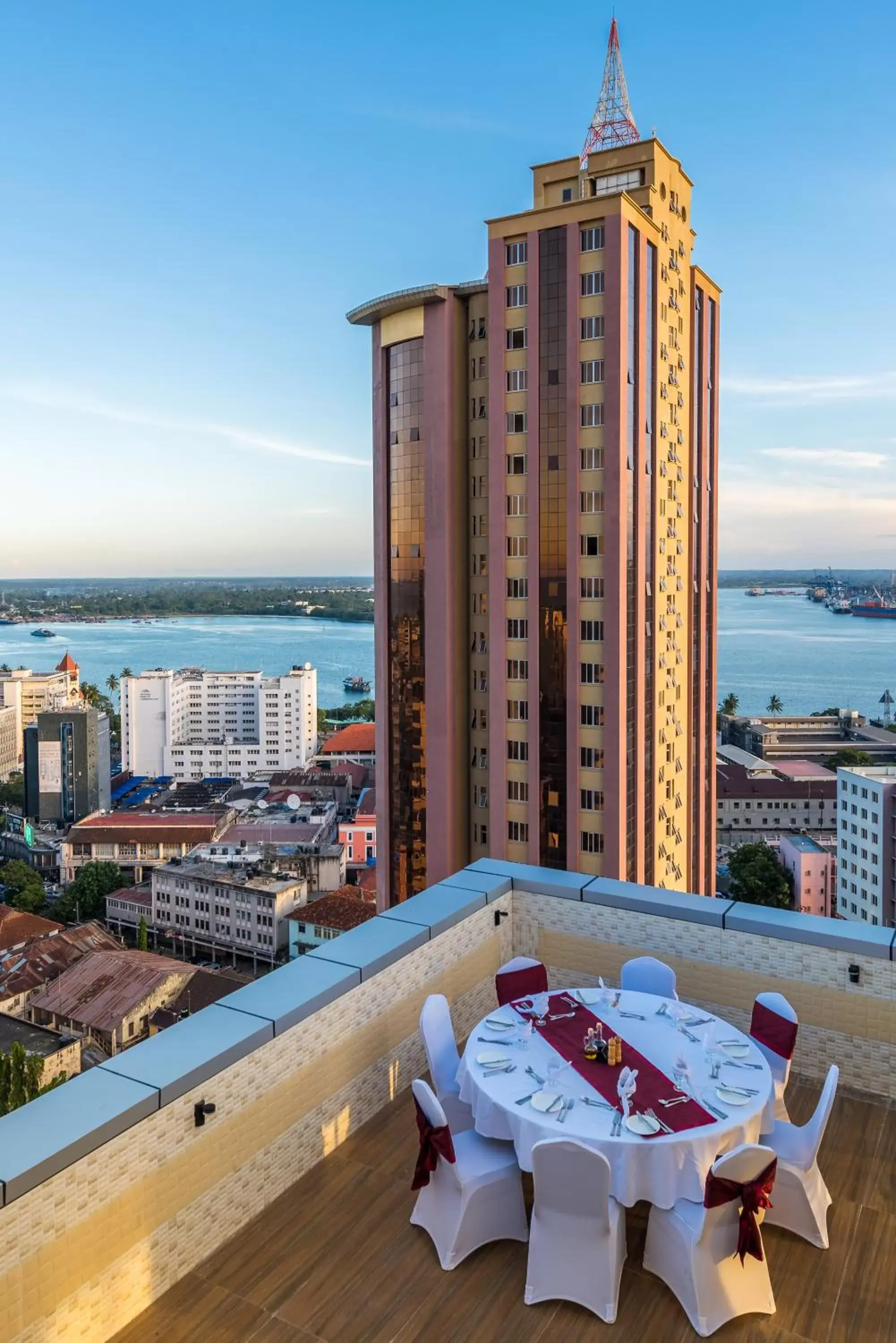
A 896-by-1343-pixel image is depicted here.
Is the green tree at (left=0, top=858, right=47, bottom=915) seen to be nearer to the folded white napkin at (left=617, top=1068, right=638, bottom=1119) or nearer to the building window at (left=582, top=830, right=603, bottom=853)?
the building window at (left=582, top=830, right=603, bottom=853)

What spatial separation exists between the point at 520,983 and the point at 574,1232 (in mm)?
1373

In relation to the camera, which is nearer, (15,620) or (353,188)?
(353,188)

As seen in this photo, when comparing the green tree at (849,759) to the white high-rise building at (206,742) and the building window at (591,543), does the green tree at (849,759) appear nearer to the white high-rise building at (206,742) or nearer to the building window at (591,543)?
the white high-rise building at (206,742)

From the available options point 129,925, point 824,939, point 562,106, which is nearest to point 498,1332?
point 824,939

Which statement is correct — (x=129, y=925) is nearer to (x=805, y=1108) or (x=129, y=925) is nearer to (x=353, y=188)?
(x=353, y=188)

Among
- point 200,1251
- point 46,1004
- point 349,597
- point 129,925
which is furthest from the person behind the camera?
point 349,597

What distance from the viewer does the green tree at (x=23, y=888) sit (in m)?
36.6

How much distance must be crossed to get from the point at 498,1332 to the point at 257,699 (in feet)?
215

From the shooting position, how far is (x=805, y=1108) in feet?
12.8

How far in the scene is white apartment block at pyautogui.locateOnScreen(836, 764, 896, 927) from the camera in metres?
28.8

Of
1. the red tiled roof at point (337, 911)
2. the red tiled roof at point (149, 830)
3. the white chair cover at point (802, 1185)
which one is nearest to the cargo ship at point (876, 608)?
the red tiled roof at point (149, 830)

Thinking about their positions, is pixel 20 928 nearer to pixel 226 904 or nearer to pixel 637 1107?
pixel 226 904

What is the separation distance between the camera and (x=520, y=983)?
4074 mm

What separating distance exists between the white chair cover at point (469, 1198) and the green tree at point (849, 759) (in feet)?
177
